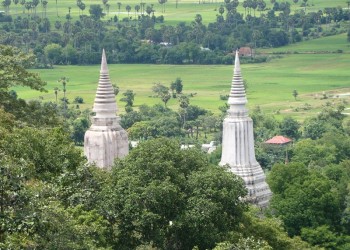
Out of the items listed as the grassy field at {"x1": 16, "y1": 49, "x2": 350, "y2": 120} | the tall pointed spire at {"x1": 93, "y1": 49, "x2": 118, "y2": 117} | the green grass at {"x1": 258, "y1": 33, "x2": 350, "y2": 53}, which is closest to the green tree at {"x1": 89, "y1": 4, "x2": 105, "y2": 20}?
the green grass at {"x1": 258, "y1": 33, "x2": 350, "y2": 53}

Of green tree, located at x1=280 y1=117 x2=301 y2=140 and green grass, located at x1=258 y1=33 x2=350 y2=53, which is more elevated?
green tree, located at x1=280 y1=117 x2=301 y2=140

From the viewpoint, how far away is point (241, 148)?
132 ft

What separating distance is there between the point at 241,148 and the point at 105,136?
16.6 ft

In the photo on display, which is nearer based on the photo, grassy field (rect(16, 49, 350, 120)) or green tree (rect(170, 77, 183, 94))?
grassy field (rect(16, 49, 350, 120))

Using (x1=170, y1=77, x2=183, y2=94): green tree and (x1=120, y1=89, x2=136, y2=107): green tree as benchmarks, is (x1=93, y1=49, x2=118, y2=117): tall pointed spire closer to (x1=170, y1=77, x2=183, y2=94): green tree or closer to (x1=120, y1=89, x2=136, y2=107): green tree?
(x1=120, y1=89, x2=136, y2=107): green tree

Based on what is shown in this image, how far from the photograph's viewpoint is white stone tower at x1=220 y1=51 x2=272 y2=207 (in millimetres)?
40125

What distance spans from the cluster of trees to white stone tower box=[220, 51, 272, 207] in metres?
97.2

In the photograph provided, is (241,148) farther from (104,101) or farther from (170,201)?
(170,201)

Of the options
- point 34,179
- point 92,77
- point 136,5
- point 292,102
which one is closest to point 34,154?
point 34,179

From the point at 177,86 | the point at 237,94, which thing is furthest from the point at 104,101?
the point at 177,86

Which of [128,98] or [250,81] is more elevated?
[128,98]

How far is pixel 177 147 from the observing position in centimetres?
2983

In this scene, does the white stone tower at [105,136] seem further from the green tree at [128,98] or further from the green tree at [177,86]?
the green tree at [177,86]

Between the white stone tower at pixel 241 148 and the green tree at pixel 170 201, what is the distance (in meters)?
10.8
